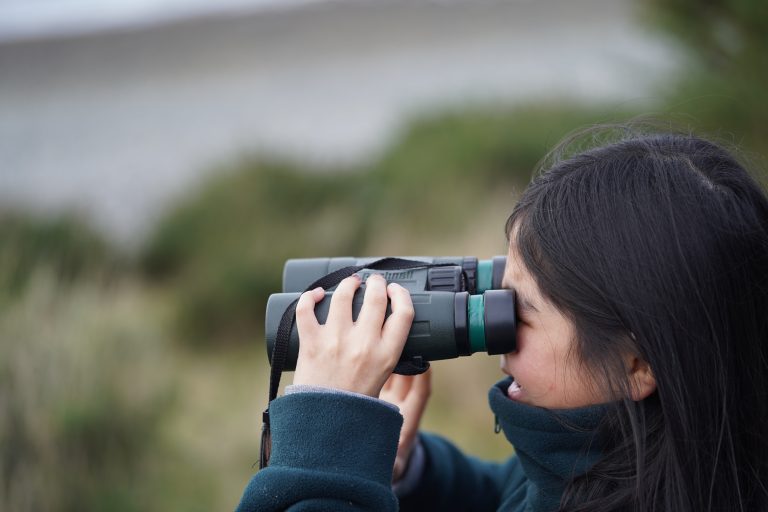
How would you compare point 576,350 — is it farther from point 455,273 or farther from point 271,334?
point 271,334

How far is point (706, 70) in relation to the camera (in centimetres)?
411

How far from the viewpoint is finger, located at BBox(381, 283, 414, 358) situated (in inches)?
53.1

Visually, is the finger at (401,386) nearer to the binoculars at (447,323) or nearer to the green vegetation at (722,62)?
the binoculars at (447,323)

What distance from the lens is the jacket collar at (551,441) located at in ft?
4.56

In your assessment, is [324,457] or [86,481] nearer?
[324,457]

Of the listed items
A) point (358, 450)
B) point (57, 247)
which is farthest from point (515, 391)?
point (57, 247)

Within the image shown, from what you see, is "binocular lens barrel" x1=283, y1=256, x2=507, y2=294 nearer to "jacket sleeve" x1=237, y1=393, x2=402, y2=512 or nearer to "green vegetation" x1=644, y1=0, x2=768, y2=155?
"jacket sleeve" x1=237, y1=393, x2=402, y2=512

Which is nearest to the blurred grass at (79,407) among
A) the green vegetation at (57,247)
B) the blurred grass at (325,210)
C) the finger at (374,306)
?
the green vegetation at (57,247)

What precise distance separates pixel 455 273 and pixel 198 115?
8.41 m

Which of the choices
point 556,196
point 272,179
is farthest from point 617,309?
point 272,179

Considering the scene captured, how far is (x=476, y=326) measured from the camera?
1401 millimetres

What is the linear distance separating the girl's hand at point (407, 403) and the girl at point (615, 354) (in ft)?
1.27

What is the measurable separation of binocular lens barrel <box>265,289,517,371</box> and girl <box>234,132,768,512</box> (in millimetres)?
36

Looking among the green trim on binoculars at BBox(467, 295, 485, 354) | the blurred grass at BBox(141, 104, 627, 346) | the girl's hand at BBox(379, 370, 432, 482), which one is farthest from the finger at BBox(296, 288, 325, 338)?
the blurred grass at BBox(141, 104, 627, 346)
